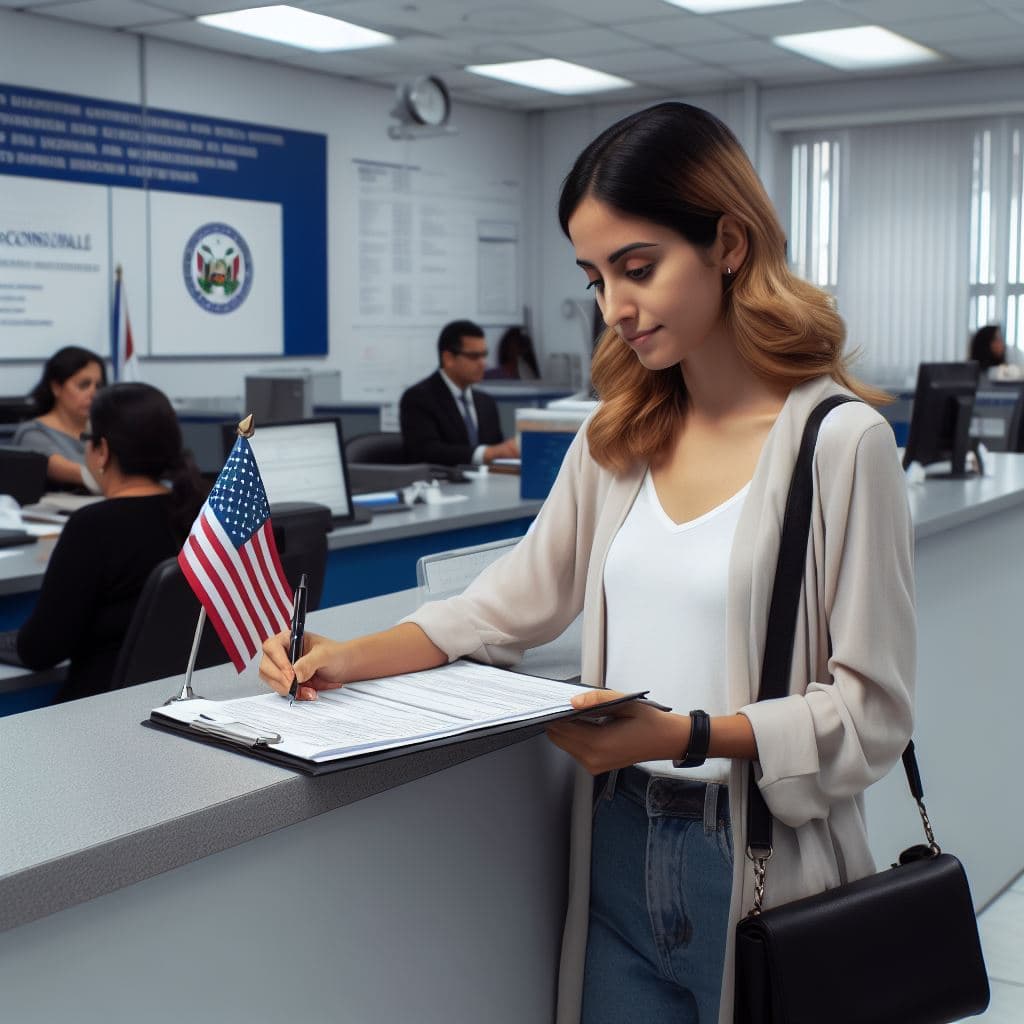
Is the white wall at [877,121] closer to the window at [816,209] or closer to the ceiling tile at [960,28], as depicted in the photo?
the window at [816,209]

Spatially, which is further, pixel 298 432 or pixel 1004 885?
pixel 298 432

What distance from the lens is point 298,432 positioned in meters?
3.99

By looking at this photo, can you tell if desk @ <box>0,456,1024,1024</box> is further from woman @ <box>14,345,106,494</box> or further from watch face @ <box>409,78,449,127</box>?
watch face @ <box>409,78,449,127</box>

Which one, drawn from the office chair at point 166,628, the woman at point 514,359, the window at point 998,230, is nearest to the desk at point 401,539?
the office chair at point 166,628

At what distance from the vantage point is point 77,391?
561cm

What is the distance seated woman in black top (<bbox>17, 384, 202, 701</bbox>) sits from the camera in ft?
9.20

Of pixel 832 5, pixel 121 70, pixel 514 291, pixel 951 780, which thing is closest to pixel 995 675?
pixel 951 780

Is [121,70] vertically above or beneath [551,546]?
above

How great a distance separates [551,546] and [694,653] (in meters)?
0.22

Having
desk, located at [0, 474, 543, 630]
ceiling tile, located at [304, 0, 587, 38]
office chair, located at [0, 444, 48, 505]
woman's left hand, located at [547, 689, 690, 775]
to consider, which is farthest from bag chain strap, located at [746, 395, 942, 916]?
ceiling tile, located at [304, 0, 587, 38]

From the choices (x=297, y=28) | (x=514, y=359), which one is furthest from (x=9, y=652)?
(x=514, y=359)

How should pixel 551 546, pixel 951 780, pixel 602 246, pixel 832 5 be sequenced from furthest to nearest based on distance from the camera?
pixel 832 5
pixel 951 780
pixel 551 546
pixel 602 246

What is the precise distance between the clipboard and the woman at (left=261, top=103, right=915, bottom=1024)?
0.04 metres

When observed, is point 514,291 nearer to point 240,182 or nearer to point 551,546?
point 240,182
